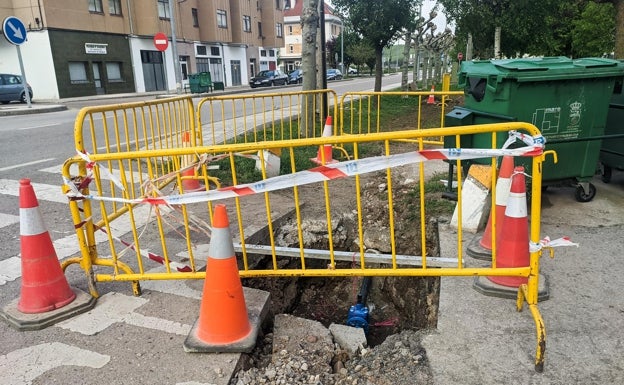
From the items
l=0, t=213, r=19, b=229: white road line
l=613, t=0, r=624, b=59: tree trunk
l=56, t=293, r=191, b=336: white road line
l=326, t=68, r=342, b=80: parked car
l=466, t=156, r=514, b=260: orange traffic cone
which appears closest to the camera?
l=56, t=293, r=191, b=336: white road line

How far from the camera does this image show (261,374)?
266cm

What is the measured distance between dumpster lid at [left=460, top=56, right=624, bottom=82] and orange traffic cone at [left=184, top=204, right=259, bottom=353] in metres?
3.39

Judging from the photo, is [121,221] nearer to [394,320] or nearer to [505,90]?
[394,320]

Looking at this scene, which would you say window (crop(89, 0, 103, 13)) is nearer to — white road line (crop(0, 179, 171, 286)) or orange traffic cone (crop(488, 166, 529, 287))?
white road line (crop(0, 179, 171, 286))

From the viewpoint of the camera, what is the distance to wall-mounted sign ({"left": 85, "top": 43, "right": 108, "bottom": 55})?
3008cm

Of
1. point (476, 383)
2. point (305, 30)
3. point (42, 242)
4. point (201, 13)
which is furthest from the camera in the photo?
point (201, 13)

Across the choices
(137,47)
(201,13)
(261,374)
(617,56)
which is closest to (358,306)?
(261,374)


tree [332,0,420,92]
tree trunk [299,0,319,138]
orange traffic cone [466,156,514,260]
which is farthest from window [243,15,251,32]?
orange traffic cone [466,156,514,260]

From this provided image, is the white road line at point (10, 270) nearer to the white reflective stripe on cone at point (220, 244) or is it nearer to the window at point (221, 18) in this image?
the white reflective stripe on cone at point (220, 244)

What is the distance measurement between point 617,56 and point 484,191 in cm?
711

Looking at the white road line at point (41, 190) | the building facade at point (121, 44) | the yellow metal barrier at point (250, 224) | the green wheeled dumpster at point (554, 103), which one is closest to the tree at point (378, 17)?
the green wheeled dumpster at point (554, 103)

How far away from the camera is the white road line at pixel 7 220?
5097 mm

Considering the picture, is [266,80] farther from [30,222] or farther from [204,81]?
[30,222]

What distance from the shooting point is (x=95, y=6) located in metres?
30.6
